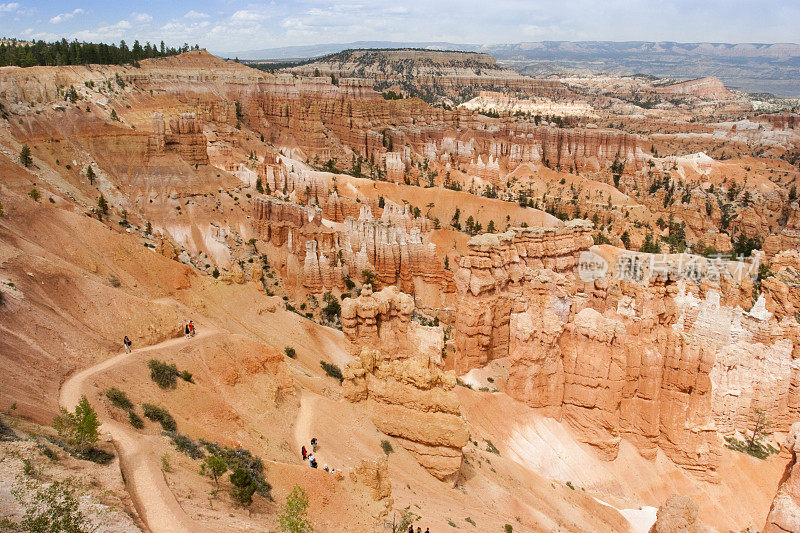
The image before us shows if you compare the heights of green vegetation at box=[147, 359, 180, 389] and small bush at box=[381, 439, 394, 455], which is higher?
green vegetation at box=[147, 359, 180, 389]

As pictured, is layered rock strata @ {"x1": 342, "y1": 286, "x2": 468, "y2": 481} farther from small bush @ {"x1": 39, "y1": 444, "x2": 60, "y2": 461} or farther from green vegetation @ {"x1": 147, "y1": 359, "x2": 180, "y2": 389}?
small bush @ {"x1": 39, "y1": 444, "x2": 60, "y2": 461}

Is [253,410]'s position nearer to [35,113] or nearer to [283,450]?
[283,450]

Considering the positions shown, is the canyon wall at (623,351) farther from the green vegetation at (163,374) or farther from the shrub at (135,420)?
the shrub at (135,420)

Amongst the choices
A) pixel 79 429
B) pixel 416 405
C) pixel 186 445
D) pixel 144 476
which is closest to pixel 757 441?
pixel 416 405

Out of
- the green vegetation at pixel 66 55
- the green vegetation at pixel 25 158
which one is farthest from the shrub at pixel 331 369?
the green vegetation at pixel 66 55

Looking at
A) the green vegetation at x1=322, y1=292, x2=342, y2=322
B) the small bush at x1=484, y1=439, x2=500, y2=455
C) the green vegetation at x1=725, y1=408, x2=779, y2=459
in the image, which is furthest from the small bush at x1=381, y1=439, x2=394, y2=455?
the green vegetation at x1=322, y1=292, x2=342, y2=322

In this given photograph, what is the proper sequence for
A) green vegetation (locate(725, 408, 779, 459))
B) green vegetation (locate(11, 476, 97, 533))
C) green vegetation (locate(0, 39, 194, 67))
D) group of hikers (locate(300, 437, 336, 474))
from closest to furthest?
green vegetation (locate(11, 476, 97, 533)) < group of hikers (locate(300, 437, 336, 474)) < green vegetation (locate(725, 408, 779, 459)) < green vegetation (locate(0, 39, 194, 67))

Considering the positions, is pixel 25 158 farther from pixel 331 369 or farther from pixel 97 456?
pixel 97 456
